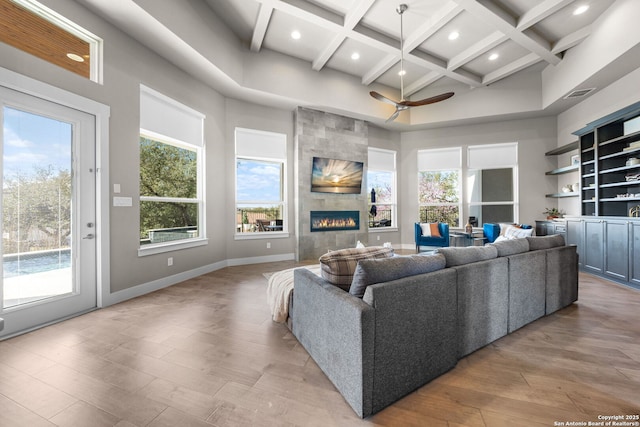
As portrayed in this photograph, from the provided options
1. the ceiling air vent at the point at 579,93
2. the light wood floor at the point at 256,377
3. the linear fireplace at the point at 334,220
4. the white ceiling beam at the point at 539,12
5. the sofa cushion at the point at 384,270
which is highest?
the white ceiling beam at the point at 539,12

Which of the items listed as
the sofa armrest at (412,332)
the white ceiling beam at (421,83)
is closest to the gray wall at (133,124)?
the sofa armrest at (412,332)

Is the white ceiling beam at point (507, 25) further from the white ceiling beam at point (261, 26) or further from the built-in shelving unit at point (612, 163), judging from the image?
the white ceiling beam at point (261, 26)

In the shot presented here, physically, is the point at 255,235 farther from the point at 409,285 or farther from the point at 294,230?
the point at 409,285

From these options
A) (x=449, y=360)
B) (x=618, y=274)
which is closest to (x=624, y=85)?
(x=618, y=274)

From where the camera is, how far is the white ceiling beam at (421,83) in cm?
566

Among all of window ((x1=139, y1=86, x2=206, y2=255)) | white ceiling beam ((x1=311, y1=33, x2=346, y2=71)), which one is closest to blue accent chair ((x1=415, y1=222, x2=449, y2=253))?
white ceiling beam ((x1=311, y1=33, x2=346, y2=71))

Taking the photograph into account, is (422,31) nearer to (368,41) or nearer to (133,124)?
(368,41)

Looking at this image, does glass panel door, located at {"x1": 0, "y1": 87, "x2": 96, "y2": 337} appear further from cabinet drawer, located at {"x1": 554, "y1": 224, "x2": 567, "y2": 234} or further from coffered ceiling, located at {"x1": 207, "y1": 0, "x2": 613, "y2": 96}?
cabinet drawer, located at {"x1": 554, "y1": 224, "x2": 567, "y2": 234}

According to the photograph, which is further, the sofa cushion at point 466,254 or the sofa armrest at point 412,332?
the sofa cushion at point 466,254

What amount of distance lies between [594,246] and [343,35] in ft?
17.7

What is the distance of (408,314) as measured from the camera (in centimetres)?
156

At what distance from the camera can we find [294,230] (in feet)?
19.7

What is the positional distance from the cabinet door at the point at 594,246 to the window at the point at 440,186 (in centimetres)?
256

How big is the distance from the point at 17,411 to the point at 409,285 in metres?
2.32
